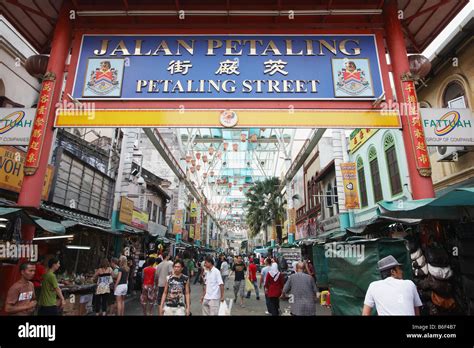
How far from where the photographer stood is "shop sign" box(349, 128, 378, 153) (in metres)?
17.0

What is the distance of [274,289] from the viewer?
8.37m

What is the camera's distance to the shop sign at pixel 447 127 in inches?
287

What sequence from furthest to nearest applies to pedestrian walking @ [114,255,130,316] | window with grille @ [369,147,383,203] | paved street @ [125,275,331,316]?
window with grille @ [369,147,383,203]
paved street @ [125,275,331,316]
pedestrian walking @ [114,255,130,316]

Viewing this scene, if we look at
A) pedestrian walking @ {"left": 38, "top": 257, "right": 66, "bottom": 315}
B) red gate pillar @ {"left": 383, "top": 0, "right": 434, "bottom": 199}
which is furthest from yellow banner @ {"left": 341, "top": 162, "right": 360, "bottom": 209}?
pedestrian walking @ {"left": 38, "top": 257, "right": 66, "bottom": 315}

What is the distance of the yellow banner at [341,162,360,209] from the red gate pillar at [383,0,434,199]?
7.79m

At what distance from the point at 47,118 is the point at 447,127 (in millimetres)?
10710

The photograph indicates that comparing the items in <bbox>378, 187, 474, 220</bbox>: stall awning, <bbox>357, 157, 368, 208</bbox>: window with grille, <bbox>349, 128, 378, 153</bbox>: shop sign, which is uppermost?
<bbox>349, 128, 378, 153</bbox>: shop sign

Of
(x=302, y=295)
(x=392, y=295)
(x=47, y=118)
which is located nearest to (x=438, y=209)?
(x=302, y=295)

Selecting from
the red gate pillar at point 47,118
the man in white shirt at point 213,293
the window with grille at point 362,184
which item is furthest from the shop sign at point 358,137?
the red gate pillar at point 47,118

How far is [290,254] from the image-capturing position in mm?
16781

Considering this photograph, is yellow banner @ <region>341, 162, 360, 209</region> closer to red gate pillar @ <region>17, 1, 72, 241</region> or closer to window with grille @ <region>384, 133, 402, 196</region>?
window with grille @ <region>384, 133, 402, 196</region>

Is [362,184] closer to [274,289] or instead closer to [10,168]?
[274,289]
